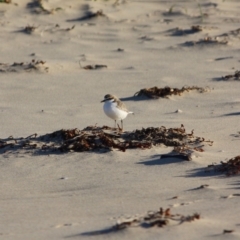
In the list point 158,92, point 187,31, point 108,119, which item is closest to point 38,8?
point 187,31

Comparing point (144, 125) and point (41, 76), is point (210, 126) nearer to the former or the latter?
point (144, 125)

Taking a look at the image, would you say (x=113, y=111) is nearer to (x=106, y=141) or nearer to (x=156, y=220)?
(x=106, y=141)

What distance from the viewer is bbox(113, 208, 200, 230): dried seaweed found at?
5188 millimetres

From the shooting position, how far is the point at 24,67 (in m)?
10.9

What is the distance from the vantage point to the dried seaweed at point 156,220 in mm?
5188

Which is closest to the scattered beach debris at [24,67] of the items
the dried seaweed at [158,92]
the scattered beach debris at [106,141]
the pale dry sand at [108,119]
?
the pale dry sand at [108,119]

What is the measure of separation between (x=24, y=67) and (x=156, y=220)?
6024 mm

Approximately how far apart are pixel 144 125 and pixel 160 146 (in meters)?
1.19

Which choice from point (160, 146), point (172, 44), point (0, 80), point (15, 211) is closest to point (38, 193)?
point (15, 211)

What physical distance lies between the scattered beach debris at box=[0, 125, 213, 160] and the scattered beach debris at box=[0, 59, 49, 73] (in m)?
3.31

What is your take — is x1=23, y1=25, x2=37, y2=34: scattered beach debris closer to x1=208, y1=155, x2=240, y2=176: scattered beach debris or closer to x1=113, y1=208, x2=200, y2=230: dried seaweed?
x1=208, y1=155, x2=240, y2=176: scattered beach debris

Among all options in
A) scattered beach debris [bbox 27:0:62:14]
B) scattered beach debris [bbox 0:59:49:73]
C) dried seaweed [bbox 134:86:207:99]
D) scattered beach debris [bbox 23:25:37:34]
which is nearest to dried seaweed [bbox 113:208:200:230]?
dried seaweed [bbox 134:86:207:99]

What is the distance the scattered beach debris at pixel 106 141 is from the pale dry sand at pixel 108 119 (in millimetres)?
121

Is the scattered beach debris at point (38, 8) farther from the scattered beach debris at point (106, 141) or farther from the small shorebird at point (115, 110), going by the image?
the scattered beach debris at point (106, 141)
